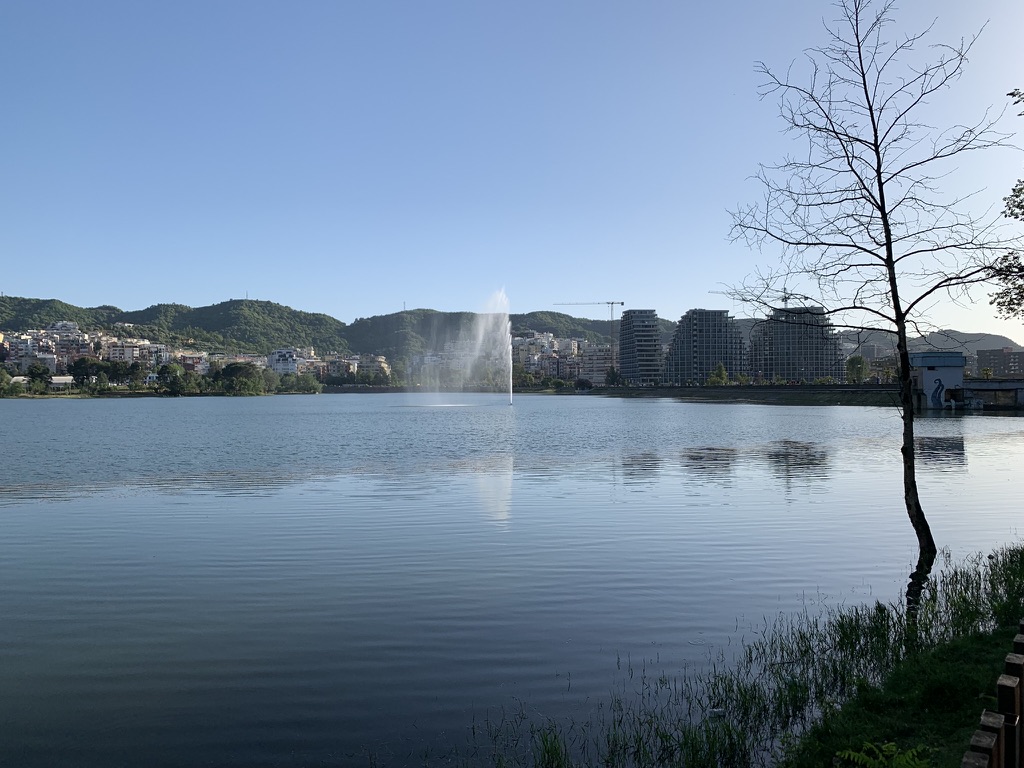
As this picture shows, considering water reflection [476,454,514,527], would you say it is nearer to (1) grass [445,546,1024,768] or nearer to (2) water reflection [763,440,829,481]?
(2) water reflection [763,440,829,481]

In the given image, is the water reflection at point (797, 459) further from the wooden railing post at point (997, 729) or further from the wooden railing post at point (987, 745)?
the wooden railing post at point (987, 745)

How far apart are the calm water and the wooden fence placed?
17.9 ft

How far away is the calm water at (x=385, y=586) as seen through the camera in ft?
31.7

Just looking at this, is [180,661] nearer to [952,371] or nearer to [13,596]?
[13,596]

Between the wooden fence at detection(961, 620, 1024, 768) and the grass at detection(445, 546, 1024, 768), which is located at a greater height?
the wooden fence at detection(961, 620, 1024, 768)

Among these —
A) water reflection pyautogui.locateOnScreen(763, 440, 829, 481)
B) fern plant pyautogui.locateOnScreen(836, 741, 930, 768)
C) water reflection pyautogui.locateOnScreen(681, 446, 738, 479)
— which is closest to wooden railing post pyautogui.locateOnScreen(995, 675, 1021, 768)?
fern plant pyautogui.locateOnScreen(836, 741, 930, 768)

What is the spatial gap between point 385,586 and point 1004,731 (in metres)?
12.7

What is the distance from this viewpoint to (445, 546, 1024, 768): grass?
8148 mm

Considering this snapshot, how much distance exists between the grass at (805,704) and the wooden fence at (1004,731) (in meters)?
1.43

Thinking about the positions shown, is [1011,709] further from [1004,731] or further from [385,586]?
[385,586]

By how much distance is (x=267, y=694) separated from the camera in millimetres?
10320

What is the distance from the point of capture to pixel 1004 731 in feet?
15.0

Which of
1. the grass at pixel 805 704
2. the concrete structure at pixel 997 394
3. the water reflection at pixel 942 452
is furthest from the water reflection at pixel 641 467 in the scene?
the concrete structure at pixel 997 394

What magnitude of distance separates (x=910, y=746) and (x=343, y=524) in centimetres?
1836
